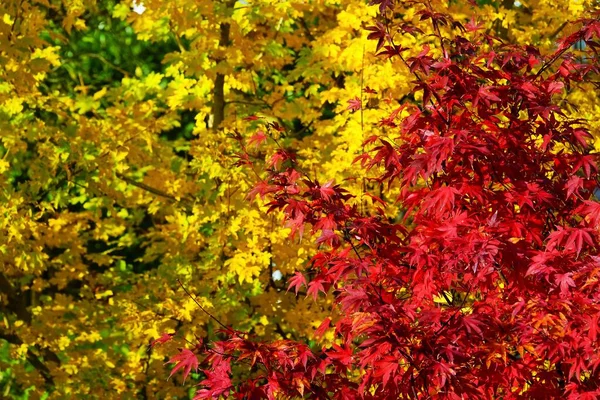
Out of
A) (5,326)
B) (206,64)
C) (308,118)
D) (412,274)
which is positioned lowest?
(5,326)

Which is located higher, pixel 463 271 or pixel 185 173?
pixel 463 271

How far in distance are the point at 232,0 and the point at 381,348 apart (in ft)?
22.5

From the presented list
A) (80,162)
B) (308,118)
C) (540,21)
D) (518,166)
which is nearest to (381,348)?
(518,166)

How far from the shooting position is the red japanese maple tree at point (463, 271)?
472cm

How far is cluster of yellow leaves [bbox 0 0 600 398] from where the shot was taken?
9.45 m

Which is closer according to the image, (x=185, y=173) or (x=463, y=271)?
(x=463, y=271)

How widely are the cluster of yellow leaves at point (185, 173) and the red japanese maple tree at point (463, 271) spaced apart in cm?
359

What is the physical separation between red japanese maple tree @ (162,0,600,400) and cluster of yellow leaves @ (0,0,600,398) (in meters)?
3.59

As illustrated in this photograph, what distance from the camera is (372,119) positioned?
9250 mm

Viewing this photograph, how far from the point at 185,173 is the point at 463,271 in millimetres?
7539

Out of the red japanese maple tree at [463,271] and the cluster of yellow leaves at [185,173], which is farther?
the cluster of yellow leaves at [185,173]

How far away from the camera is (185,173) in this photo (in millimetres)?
12188

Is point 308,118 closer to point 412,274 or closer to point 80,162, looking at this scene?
point 80,162

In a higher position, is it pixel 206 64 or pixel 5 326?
pixel 206 64
